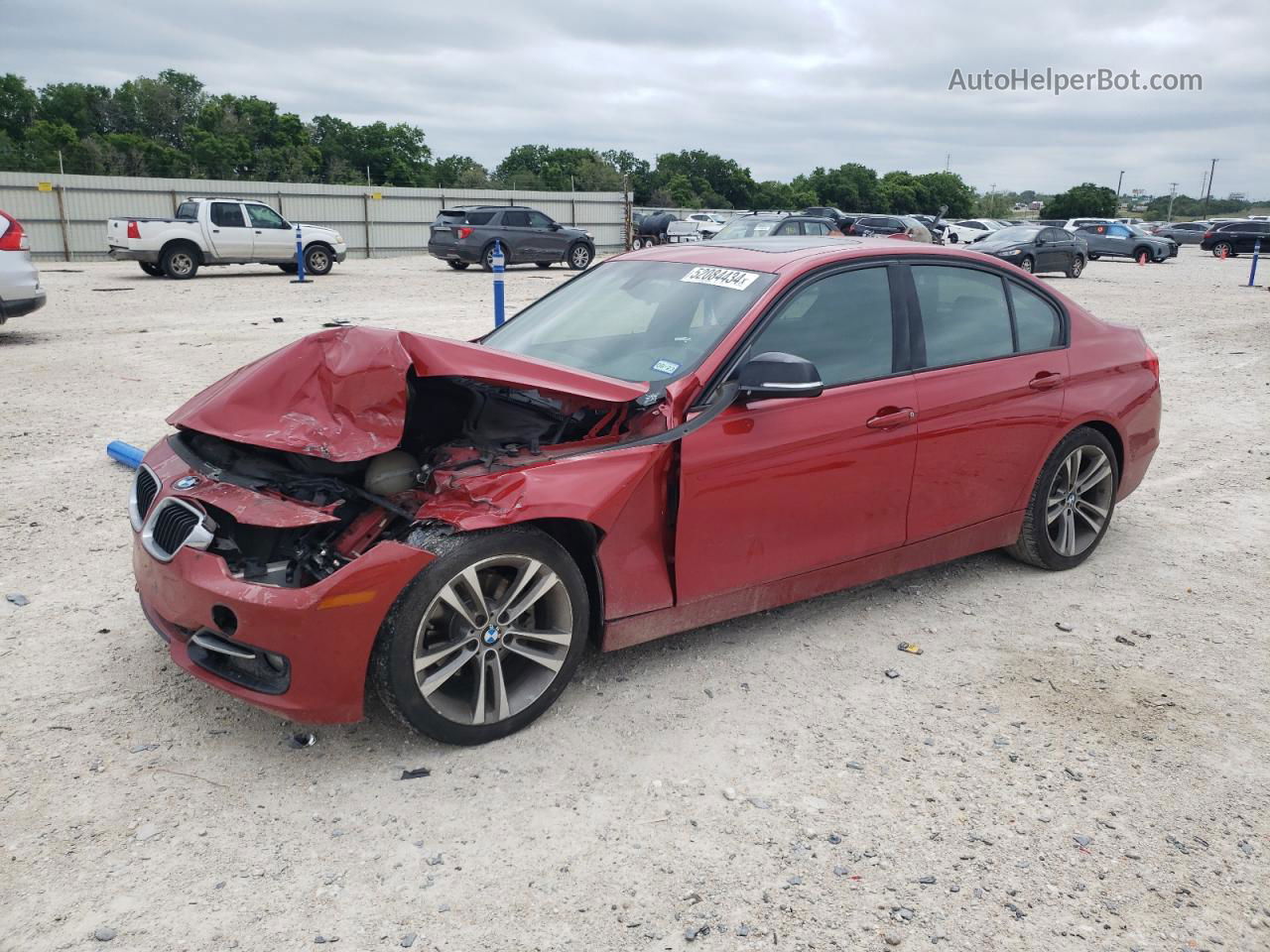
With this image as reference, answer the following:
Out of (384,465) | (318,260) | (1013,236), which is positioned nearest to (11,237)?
(384,465)

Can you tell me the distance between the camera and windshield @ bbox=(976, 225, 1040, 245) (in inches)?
1032

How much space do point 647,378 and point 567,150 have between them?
3898 inches

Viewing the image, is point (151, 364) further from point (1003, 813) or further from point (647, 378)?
point (1003, 813)

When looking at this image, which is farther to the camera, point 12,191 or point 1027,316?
point 12,191

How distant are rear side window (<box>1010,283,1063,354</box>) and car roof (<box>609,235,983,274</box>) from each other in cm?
31

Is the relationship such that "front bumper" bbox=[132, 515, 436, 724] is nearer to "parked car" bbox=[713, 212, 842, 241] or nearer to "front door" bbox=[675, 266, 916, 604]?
"front door" bbox=[675, 266, 916, 604]

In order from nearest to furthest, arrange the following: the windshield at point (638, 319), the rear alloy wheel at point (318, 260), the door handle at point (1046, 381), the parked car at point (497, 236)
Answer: the windshield at point (638, 319) → the door handle at point (1046, 381) → the rear alloy wheel at point (318, 260) → the parked car at point (497, 236)

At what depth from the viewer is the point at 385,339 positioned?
333cm

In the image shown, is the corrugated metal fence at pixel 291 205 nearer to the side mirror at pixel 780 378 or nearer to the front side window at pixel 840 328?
the front side window at pixel 840 328

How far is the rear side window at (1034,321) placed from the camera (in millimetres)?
4848

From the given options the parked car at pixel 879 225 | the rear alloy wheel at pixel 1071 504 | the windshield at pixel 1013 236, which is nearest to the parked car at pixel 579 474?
the rear alloy wheel at pixel 1071 504

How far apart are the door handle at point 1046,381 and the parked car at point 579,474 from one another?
0.02 meters

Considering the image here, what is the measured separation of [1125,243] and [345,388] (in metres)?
38.9

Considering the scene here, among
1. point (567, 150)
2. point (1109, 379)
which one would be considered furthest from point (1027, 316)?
point (567, 150)
